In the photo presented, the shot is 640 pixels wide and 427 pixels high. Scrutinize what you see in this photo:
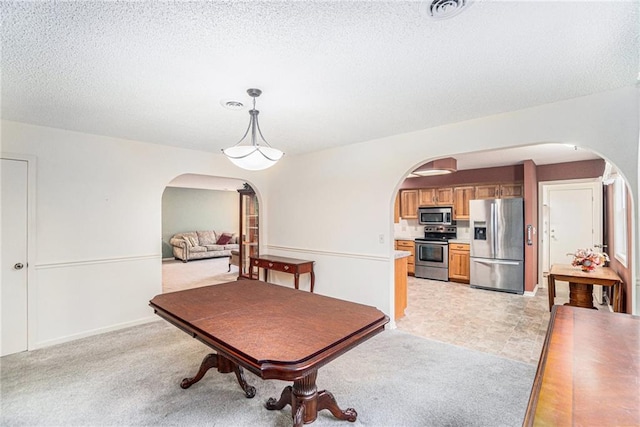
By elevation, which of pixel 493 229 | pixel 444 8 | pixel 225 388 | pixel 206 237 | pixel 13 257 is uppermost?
pixel 444 8

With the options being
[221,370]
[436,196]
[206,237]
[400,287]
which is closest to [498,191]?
[436,196]

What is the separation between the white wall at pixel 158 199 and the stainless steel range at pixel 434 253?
299cm

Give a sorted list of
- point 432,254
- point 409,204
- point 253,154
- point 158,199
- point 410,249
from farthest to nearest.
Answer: point 409,204 → point 410,249 → point 432,254 → point 158,199 → point 253,154

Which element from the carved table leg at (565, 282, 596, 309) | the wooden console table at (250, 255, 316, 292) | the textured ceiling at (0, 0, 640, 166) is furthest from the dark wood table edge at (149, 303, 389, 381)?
the carved table leg at (565, 282, 596, 309)

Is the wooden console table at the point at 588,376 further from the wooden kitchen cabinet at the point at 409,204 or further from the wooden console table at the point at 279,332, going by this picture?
the wooden kitchen cabinet at the point at 409,204

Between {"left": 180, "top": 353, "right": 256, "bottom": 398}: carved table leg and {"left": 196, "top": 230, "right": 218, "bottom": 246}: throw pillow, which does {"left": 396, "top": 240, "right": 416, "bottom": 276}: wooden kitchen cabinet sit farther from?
→ {"left": 196, "top": 230, "right": 218, "bottom": 246}: throw pillow

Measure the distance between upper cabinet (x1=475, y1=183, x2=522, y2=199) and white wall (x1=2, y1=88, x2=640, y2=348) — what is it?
3.27 meters

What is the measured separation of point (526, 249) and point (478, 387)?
370 cm

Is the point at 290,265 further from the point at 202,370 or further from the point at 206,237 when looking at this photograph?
the point at 206,237

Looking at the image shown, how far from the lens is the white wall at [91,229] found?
10.3ft

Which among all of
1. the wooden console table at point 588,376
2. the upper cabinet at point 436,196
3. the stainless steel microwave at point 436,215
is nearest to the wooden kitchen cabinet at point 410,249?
the stainless steel microwave at point 436,215

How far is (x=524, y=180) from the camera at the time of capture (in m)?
5.25

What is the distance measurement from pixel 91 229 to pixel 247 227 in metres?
2.83

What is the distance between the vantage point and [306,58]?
1804mm
